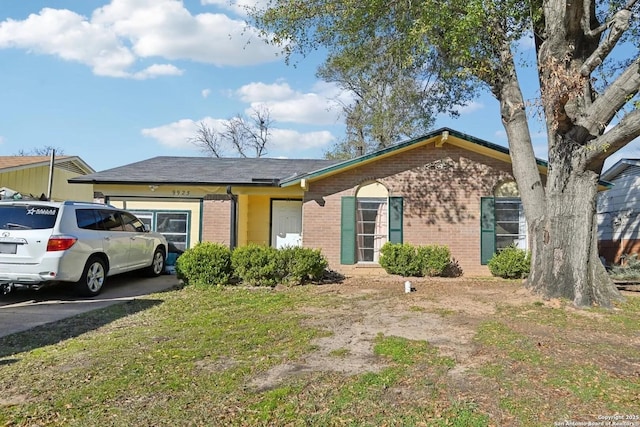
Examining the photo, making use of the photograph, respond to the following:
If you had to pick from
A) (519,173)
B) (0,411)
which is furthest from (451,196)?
(0,411)

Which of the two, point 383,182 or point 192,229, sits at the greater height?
point 383,182

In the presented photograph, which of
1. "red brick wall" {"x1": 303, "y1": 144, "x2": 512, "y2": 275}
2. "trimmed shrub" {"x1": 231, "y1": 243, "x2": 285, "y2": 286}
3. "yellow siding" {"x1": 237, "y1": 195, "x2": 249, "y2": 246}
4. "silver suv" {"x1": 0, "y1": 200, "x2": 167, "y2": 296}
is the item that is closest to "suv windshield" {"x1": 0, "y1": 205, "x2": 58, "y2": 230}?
"silver suv" {"x1": 0, "y1": 200, "x2": 167, "y2": 296}

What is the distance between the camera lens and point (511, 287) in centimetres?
970

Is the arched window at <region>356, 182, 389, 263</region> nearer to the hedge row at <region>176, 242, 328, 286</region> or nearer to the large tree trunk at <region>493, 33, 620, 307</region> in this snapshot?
the hedge row at <region>176, 242, 328, 286</region>

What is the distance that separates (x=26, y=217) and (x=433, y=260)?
9.01 meters

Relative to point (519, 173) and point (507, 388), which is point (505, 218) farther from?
point (507, 388)

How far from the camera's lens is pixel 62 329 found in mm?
5941

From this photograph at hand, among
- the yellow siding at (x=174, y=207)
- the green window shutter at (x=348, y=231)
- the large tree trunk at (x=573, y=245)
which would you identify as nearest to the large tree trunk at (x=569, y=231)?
the large tree trunk at (x=573, y=245)

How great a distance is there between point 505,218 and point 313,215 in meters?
5.40

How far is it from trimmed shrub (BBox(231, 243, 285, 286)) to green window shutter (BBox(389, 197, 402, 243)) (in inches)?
144

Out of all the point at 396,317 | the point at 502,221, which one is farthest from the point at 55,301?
the point at 502,221

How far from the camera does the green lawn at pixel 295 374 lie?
3.29 metres

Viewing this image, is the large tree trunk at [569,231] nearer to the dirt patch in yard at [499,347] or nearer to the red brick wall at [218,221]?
the dirt patch in yard at [499,347]

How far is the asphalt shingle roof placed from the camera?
1230cm
